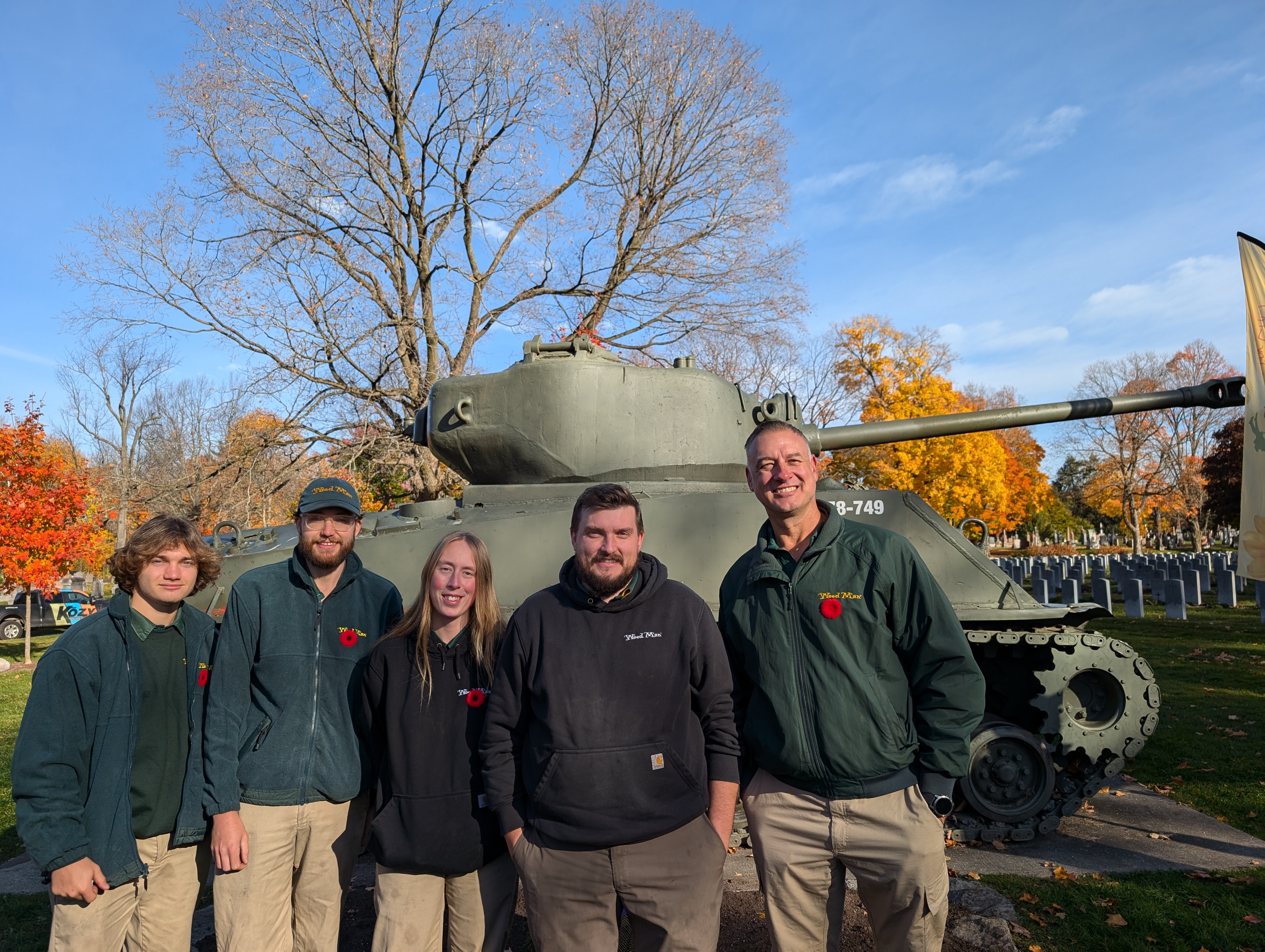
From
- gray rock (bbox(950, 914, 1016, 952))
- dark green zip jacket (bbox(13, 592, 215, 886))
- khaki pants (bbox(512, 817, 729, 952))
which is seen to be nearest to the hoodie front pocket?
khaki pants (bbox(512, 817, 729, 952))

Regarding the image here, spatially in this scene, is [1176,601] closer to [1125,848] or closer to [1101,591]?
[1101,591]

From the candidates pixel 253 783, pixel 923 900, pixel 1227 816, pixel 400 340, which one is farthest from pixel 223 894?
pixel 400 340

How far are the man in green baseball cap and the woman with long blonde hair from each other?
→ 174mm

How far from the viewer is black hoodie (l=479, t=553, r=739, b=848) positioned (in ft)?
8.27

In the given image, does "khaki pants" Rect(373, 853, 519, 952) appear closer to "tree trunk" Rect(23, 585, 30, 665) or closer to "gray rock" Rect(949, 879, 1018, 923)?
"gray rock" Rect(949, 879, 1018, 923)

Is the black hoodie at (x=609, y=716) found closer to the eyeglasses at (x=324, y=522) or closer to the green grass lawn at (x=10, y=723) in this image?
the eyeglasses at (x=324, y=522)

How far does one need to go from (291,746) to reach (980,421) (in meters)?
6.33

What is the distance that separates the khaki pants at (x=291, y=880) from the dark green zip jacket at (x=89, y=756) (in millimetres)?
214

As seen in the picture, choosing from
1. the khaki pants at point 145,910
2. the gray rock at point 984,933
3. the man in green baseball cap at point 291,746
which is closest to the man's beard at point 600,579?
the man in green baseball cap at point 291,746

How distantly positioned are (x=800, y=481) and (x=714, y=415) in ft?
11.7

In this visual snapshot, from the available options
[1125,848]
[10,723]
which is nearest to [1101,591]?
[1125,848]

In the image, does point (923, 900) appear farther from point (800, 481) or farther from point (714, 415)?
point (714, 415)

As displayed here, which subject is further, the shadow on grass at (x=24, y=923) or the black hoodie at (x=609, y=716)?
the shadow on grass at (x=24, y=923)

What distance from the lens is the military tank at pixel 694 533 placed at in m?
5.29
